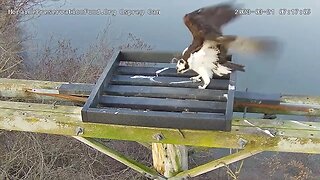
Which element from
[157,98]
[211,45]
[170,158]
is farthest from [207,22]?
[170,158]

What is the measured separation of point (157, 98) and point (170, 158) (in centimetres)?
30

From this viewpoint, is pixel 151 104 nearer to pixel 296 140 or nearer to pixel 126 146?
pixel 296 140

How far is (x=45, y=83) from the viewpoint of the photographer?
1.70 metres

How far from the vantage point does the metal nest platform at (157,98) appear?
4.16 ft

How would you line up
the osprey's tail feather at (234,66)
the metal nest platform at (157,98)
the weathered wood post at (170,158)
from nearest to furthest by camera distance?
the metal nest platform at (157,98) < the osprey's tail feather at (234,66) < the weathered wood post at (170,158)

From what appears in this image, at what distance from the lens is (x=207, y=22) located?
5.01 feet

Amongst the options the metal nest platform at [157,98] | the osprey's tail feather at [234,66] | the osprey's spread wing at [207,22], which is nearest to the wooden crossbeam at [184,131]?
the metal nest platform at [157,98]

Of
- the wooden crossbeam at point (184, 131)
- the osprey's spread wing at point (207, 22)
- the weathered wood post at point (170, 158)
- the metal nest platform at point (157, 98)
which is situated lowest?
the weathered wood post at point (170, 158)

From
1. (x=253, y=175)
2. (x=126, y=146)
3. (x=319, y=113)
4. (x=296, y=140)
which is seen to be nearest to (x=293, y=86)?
(x=253, y=175)

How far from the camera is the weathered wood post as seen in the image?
→ 161cm

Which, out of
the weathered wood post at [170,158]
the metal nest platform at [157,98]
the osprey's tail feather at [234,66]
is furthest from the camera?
the weathered wood post at [170,158]

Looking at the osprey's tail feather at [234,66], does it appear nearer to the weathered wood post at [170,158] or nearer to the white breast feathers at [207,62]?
the white breast feathers at [207,62]

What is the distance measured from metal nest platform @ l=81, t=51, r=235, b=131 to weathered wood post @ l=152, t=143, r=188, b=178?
0.24 meters

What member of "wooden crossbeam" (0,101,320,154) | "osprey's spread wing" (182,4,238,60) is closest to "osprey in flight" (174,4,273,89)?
"osprey's spread wing" (182,4,238,60)
